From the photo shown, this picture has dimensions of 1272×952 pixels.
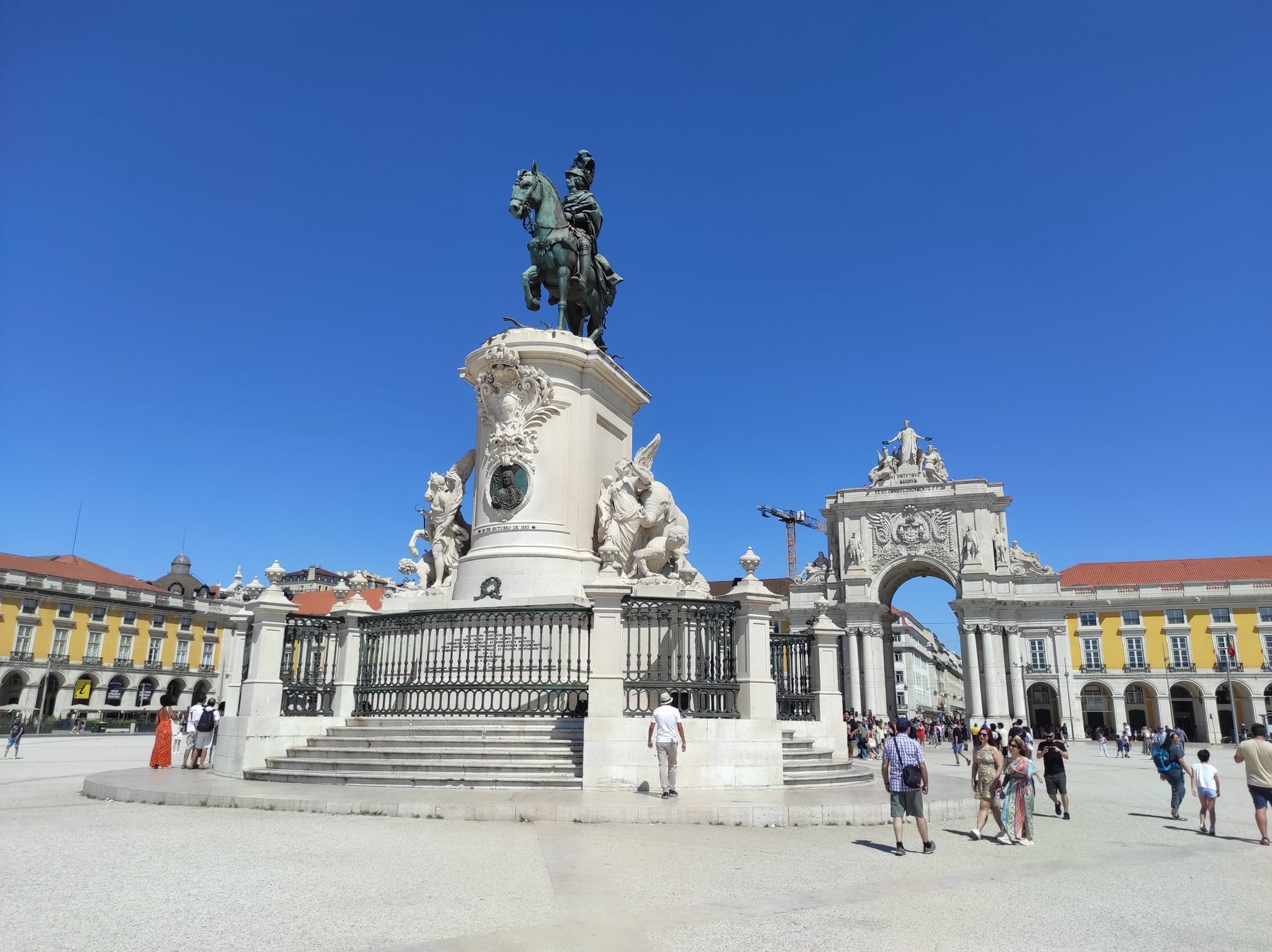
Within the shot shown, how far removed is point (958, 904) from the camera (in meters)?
5.62

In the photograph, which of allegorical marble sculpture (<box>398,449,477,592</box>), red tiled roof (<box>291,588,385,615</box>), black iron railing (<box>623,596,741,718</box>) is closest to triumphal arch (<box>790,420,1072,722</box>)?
red tiled roof (<box>291,588,385,615</box>)

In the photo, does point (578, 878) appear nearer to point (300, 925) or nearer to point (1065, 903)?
point (300, 925)

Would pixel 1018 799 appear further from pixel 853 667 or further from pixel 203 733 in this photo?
pixel 853 667

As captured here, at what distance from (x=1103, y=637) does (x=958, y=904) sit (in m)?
64.3

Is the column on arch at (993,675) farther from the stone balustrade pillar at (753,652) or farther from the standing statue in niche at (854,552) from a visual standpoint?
the stone balustrade pillar at (753,652)

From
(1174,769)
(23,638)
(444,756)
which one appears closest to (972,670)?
(1174,769)

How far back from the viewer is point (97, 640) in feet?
195

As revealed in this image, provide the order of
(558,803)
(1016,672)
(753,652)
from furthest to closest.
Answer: (1016,672), (753,652), (558,803)

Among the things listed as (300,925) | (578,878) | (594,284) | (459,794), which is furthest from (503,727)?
(594,284)

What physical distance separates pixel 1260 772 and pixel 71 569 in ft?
240

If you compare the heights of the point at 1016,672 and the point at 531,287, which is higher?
the point at 531,287

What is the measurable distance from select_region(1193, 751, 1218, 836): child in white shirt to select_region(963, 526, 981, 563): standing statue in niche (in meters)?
52.5

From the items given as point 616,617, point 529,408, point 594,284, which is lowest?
point 616,617

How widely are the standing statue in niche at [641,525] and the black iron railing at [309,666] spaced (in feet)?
14.8
